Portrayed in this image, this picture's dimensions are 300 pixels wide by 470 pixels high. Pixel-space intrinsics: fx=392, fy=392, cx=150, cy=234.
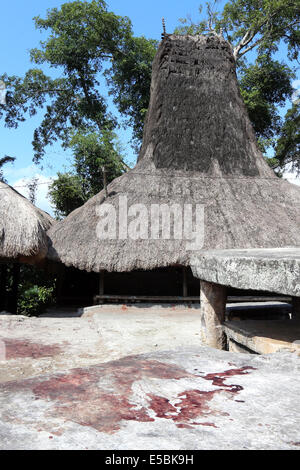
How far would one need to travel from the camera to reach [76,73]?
19141 mm

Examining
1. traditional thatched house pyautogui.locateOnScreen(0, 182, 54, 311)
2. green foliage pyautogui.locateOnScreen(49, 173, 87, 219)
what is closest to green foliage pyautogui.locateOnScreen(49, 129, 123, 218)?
green foliage pyautogui.locateOnScreen(49, 173, 87, 219)

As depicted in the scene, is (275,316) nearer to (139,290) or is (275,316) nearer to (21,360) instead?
(21,360)

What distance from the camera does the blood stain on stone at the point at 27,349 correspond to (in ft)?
16.0

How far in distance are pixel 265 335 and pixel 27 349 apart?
3143mm

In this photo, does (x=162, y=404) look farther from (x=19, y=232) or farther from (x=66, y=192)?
(x=66, y=192)

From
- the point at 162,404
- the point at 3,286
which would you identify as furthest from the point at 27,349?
the point at 3,286

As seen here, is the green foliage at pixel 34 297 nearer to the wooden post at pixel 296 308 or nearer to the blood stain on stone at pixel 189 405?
the wooden post at pixel 296 308

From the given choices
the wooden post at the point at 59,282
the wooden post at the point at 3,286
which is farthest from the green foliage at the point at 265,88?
the wooden post at the point at 3,286

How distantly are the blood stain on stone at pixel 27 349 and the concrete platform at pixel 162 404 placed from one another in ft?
9.72

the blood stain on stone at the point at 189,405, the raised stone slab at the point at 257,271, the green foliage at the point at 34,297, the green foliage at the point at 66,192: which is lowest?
the green foliage at the point at 34,297

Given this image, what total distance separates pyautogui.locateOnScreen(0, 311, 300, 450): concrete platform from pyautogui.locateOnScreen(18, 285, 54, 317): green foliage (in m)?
7.73

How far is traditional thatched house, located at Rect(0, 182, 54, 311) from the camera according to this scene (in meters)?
8.33

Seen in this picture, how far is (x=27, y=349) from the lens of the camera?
5.15 metres
